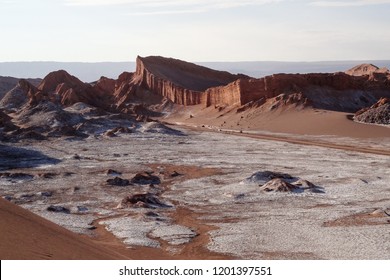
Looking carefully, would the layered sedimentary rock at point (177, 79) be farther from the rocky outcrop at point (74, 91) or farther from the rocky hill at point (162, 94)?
the rocky outcrop at point (74, 91)

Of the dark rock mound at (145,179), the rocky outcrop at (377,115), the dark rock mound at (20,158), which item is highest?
the rocky outcrop at (377,115)

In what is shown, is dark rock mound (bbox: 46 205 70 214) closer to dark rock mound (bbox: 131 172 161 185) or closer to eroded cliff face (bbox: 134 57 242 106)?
dark rock mound (bbox: 131 172 161 185)

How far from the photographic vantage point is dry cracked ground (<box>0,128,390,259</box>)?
23.3 m

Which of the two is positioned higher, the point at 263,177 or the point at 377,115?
the point at 377,115

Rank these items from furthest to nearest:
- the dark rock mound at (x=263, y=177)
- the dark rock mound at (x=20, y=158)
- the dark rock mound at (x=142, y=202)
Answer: the dark rock mound at (x=20, y=158) → the dark rock mound at (x=263, y=177) → the dark rock mound at (x=142, y=202)

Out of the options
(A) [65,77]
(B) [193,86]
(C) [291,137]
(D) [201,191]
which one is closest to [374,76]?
(B) [193,86]

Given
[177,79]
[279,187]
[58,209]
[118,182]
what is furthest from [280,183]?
[177,79]

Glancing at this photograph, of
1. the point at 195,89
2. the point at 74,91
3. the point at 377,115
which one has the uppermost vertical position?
the point at 195,89

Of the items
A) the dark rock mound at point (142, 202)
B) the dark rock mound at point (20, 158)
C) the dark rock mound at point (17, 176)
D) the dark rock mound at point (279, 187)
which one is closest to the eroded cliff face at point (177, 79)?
the dark rock mound at point (20, 158)

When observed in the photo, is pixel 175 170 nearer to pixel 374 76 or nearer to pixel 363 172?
pixel 363 172

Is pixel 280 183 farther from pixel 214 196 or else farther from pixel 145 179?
pixel 145 179

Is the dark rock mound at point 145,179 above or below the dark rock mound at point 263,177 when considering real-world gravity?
below

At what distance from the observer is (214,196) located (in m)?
33.7

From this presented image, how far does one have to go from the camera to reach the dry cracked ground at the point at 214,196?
23.3 meters
